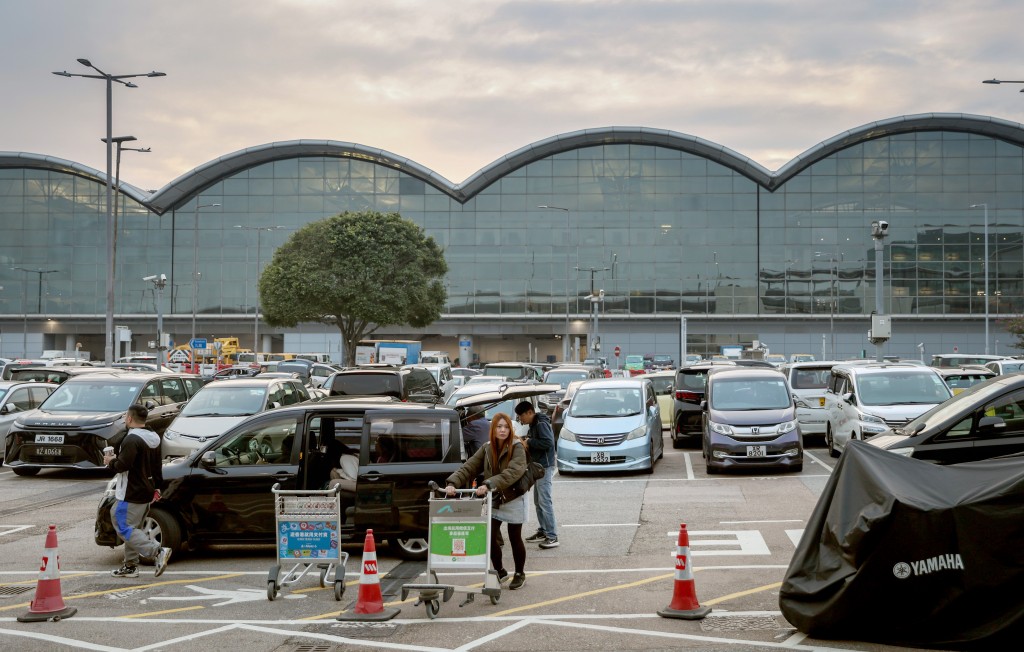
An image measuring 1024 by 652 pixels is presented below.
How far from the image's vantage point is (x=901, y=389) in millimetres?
18953

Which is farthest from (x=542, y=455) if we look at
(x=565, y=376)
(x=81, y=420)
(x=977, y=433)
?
(x=565, y=376)

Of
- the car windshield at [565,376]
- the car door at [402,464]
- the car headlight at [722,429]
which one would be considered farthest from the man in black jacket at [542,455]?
the car windshield at [565,376]

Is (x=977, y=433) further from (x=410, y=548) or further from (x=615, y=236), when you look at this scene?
(x=615, y=236)

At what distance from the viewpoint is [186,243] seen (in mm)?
78500

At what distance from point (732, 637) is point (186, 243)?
7586cm

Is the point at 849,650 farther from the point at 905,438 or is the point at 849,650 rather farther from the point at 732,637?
the point at 905,438

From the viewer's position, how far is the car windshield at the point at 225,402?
18891mm

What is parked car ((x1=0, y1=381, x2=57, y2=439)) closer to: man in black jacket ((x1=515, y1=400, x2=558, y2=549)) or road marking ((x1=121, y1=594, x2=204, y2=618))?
man in black jacket ((x1=515, y1=400, x2=558, y2=549))

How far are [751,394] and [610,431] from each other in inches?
110

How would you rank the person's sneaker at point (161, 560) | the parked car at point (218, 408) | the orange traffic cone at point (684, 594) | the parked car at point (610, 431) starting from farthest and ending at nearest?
the parked car at point (610, 431)
the parked car at point (218, 408)
the person's sneaker at point (161, 560)
the orange traffic cone at point (684, 594)

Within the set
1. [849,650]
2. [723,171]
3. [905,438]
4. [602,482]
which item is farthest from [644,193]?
[849,650]

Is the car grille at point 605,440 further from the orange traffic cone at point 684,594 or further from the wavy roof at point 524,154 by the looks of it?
the wavy roof at point 524,154

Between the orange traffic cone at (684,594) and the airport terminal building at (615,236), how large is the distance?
215 feet

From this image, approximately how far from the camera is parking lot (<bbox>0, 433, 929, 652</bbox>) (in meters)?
7.95
